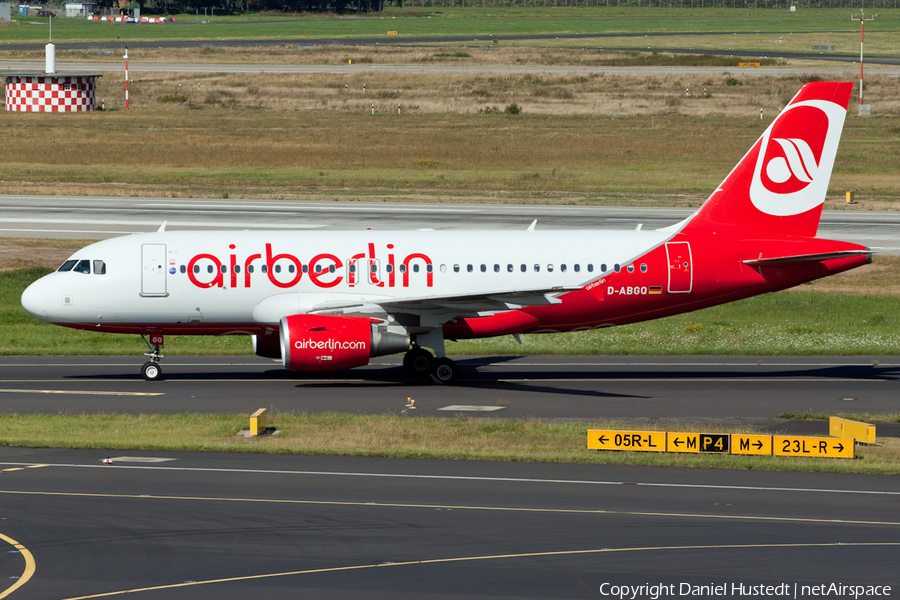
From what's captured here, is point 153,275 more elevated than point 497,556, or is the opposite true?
point 153,275

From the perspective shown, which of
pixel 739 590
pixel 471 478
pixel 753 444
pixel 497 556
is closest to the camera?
pixel 739 590

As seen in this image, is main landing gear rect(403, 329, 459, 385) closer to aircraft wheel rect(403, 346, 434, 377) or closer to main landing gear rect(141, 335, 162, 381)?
aircraft wheel rect(403, 346, 434, 377)

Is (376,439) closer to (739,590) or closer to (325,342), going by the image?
(325,342)

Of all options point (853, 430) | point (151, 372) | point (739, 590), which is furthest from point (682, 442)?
point (151, 372)

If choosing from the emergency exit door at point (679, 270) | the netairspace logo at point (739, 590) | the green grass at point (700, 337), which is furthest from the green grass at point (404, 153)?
the netairspace logo at point (739, 590)

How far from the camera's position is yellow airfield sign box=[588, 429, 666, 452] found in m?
25.8

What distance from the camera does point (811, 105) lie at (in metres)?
36.4

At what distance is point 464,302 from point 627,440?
29.3 ft

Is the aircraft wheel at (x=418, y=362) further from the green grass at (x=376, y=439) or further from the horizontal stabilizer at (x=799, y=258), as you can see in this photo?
the horizontal stabilizer at (x=799, y=258)

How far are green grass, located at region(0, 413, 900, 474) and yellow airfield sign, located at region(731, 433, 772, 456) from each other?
8.5 inches

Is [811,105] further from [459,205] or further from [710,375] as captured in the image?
[459,205]

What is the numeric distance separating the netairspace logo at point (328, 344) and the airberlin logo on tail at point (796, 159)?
13.7 m

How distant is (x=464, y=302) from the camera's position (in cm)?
3344

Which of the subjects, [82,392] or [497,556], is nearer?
[497,556]
